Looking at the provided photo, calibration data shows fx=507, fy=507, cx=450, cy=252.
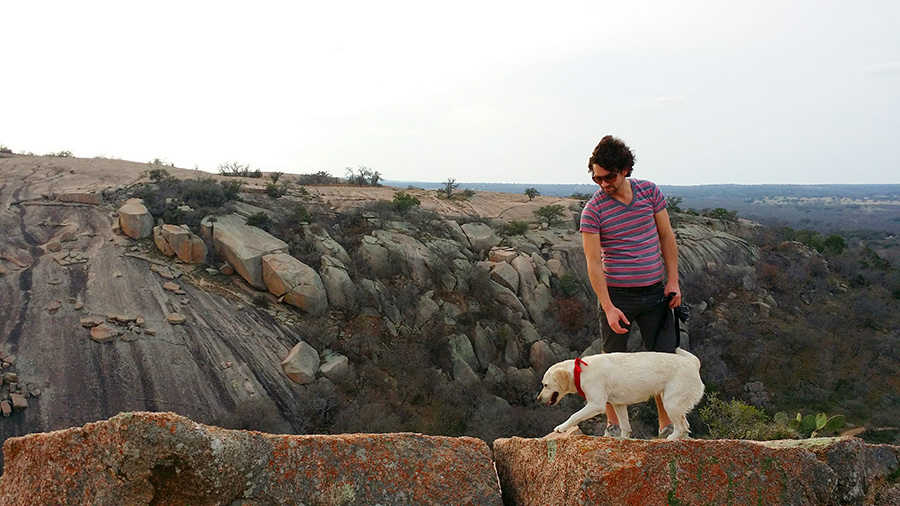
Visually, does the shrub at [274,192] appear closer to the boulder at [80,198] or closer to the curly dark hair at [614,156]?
the boulder at [80,198]

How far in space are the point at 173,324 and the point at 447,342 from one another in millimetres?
7289

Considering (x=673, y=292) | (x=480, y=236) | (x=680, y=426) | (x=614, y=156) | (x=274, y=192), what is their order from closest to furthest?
(x=680, y=426) < (x=614, y=156) < (x=673, y=292) < (x=274, y=192) < (x=480, y=236)

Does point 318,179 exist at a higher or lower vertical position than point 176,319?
higher

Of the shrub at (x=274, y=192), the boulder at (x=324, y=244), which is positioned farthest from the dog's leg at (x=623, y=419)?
the shrub at (x=274, y=192)

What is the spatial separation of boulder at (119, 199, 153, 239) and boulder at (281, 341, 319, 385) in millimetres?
6034

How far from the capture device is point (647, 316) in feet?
12.3

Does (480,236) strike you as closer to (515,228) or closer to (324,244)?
(515,228)

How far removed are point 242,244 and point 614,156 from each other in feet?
43.8

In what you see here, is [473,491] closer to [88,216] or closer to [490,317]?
[490,317]

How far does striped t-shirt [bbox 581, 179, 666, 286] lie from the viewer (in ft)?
11.6

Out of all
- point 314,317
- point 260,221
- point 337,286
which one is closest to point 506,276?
point 337,286

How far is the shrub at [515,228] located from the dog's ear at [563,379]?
58.1 feet

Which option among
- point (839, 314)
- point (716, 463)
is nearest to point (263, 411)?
point (716, 463)

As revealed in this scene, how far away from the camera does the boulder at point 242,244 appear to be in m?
14.2
